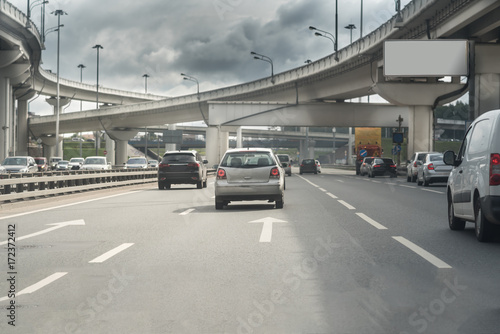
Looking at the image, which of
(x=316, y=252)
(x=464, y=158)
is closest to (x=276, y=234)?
(x=316, y=252)

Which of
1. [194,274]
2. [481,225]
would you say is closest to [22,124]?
[481,225]

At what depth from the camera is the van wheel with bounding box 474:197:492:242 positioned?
9.80 m

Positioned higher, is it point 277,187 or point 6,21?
point 6,21

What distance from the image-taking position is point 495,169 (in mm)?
9344

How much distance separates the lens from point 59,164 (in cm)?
7225

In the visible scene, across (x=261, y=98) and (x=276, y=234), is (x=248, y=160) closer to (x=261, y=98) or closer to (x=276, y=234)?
(x=276, y=234)

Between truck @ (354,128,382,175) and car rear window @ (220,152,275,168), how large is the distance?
4485 cm

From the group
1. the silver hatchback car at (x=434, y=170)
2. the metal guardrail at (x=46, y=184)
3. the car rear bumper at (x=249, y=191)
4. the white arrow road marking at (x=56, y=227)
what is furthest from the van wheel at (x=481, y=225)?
the silver hatchback car at (x=434, y=170)

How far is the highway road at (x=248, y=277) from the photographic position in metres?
5.20

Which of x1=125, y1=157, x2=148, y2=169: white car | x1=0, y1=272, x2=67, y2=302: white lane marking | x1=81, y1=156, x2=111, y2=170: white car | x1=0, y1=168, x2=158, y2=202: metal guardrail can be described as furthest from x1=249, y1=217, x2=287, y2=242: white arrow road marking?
x1=125, y1=157, x2=148, y2=169: white car

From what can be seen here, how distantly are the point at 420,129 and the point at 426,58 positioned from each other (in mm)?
12163

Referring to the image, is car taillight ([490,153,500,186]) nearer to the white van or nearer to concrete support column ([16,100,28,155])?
the white van

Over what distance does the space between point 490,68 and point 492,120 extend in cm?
3094

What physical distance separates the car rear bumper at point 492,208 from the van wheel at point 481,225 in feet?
0.96
